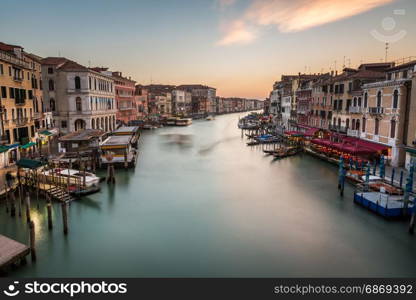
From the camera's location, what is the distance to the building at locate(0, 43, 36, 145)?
805 inches

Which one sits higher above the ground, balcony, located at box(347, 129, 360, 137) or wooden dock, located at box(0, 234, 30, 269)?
balcony, located at box(347, 129, 360, 137)

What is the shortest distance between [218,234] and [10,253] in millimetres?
7752

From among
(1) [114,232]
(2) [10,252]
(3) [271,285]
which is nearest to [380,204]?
(3) [271,285]

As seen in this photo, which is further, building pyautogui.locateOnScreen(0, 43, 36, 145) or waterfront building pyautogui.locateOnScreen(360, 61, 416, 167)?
waterfront building pyautogui.locateOnScreen(360, 61, 416, 167)

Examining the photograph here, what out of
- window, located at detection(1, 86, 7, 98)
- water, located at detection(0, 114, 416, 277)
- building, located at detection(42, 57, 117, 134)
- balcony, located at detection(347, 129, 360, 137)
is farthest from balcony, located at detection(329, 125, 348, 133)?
window, located at detection(1, 86, 7, 98)

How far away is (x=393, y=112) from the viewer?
22000 mm

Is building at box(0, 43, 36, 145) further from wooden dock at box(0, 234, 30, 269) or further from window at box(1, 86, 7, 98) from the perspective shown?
wooden dock at box(0, 234, 30, 269)

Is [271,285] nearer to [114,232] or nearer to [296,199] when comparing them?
[114,232]

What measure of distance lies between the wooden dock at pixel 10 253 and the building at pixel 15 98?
40.9 ft

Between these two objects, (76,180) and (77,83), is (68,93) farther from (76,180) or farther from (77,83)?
(76,180)

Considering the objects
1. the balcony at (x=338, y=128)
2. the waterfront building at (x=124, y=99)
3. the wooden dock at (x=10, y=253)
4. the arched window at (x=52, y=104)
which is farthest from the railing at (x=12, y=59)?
the balcony at (x=338, y=128)

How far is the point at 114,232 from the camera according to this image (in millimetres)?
13336

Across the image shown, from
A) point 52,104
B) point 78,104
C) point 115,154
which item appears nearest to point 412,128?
point 115,154

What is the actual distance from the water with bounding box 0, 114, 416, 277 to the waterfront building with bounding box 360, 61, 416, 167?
17.5 ft
